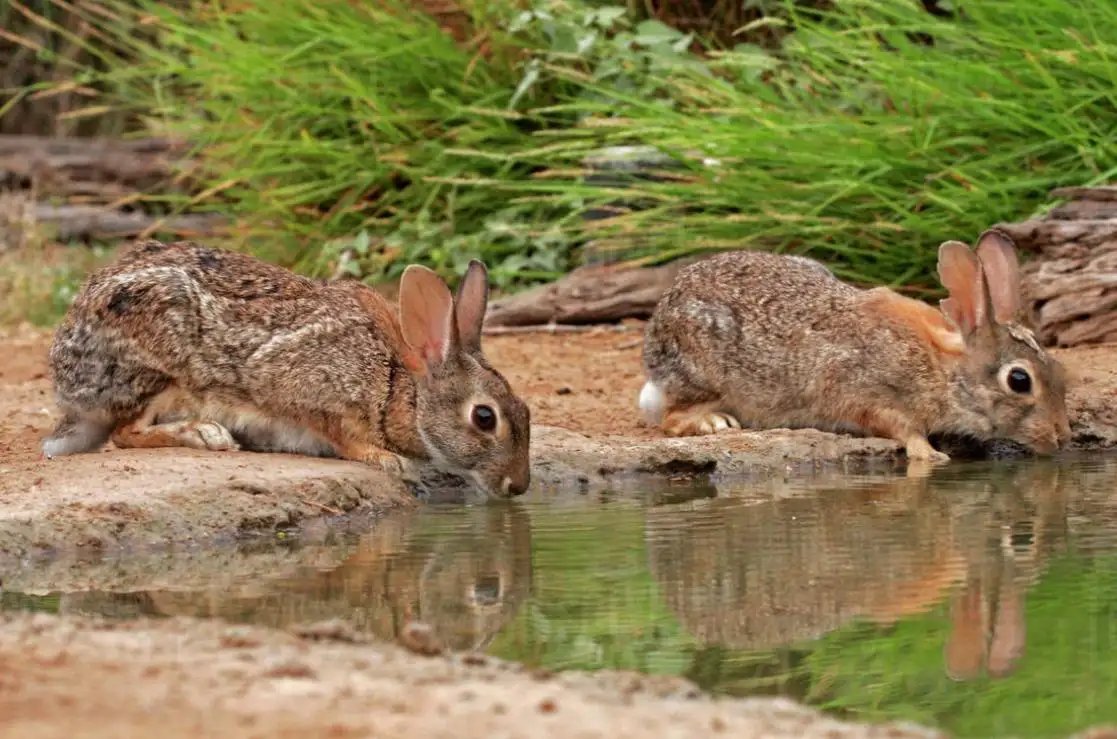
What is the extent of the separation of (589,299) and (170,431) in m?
4.54

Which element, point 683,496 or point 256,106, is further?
point 256,106

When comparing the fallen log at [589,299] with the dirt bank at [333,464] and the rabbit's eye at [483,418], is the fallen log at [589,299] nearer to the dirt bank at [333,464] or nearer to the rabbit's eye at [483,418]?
the dirt bank at [333,464]

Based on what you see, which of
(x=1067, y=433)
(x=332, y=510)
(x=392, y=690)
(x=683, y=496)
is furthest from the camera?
(x=1067, y=433)

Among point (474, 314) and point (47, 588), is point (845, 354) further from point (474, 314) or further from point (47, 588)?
point (47, 588)

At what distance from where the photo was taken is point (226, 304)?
7.40 metres

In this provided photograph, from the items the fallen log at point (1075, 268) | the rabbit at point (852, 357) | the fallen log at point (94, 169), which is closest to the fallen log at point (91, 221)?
the fallen log at point (94, 169)

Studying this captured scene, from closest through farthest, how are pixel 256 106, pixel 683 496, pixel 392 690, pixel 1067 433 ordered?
pixel 392 690 → pixel 683 496 → pixel 1067 433 → pixel 256 106

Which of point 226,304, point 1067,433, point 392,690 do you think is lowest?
point 392,690

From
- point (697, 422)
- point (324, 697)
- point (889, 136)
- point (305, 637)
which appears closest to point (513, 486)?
point (697, 422)

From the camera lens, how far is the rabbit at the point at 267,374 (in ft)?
23.7

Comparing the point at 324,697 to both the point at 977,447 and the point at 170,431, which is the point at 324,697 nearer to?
the point at 170,431

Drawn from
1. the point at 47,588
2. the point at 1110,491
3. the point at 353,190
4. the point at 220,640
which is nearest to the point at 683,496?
the point at 1110,491

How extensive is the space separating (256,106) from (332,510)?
652cm

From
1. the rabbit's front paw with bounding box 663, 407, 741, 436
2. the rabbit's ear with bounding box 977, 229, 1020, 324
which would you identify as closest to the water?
the rabbit's ear with bounding box 977, 229, 1020, 324
